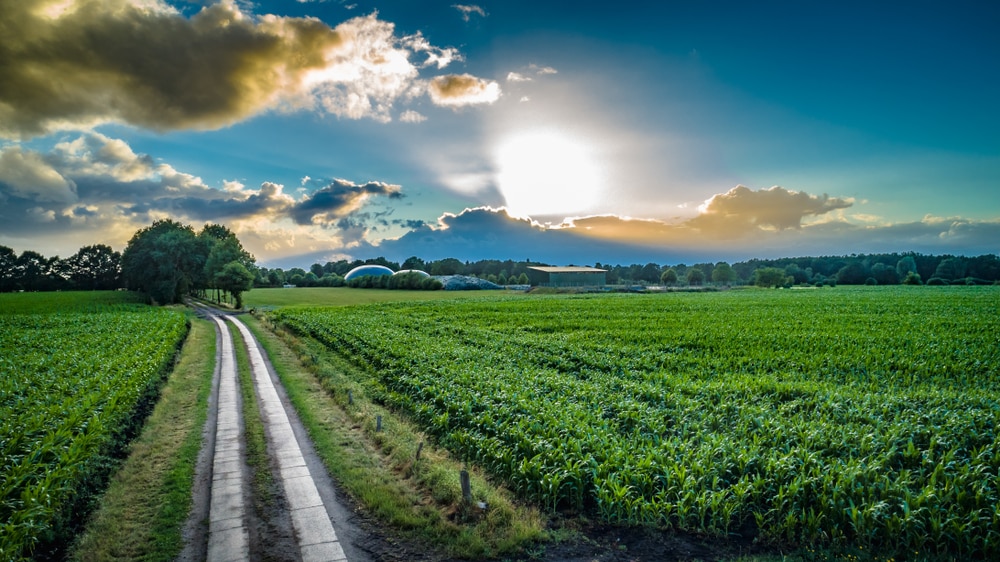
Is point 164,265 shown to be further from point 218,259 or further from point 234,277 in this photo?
point 234,277

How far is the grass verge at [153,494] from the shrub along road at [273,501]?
55 cm

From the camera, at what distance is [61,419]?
12430 mm

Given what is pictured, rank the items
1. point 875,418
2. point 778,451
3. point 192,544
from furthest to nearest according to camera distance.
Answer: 1. point 875,418
2. point 778,451
3. point 192,544

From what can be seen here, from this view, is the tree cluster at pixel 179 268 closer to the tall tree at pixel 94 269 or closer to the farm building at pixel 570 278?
the tall tree at pixel 94 269

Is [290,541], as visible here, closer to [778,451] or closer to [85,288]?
[778,451]

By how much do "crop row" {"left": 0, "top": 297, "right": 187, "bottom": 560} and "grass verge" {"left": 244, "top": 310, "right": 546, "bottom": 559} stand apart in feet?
16.7

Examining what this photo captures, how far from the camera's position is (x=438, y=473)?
456 inches

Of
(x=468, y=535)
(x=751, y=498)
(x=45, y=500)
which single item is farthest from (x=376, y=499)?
(x=751, y=498)

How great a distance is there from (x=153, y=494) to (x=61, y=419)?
4.04m

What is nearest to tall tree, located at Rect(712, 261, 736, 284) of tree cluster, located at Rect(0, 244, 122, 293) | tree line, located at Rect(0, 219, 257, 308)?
tree line, located at Rect(0, 219, 257, 308)

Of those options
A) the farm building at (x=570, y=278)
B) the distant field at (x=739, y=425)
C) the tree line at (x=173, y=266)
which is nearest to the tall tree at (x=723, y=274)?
the farm building at (x=570, y=278)

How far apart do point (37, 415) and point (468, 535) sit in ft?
40.5

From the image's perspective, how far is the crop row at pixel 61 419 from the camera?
8336 mm

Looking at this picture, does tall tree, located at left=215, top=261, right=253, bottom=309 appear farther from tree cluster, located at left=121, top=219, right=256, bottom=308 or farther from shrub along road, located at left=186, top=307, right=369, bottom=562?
shrub along road, located at left=186, top=307, right=369, bottom=562
